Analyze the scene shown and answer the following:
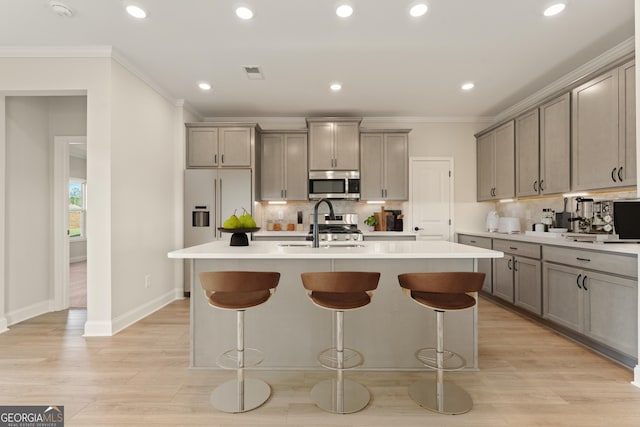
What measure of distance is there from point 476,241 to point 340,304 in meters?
3.41

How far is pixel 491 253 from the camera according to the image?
2.16 metres

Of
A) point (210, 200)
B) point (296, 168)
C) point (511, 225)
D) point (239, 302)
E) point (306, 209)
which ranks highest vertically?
point (296, 168)

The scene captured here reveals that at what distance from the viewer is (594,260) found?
268 centimetres

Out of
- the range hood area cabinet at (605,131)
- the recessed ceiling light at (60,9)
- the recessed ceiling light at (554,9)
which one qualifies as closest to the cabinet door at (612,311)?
the range hood area cabinet at (605,131)

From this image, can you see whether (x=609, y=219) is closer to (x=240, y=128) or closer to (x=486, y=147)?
(x=486, y=147)

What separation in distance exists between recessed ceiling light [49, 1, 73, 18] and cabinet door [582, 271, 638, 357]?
4810mm

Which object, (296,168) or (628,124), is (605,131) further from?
(296,168)

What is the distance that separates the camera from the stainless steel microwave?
189 inches

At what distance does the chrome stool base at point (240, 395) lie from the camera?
6.33 feet

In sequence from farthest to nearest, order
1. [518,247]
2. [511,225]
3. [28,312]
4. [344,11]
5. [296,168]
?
[296,168] < [511,225] < [518,247] < [28,312] < [344,11]

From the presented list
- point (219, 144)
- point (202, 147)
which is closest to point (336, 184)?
point (219, 144)

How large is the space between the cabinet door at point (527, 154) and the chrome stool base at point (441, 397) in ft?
9.47

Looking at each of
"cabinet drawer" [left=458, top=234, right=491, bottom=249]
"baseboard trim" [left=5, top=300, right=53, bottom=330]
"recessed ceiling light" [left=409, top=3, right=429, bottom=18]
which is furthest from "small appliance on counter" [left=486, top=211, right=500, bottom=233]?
"baseboard trim" [left=5, top=300, right=53, bottom=330]

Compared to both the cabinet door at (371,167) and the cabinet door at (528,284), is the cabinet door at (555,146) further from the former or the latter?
the cabinet door at (371,167)
